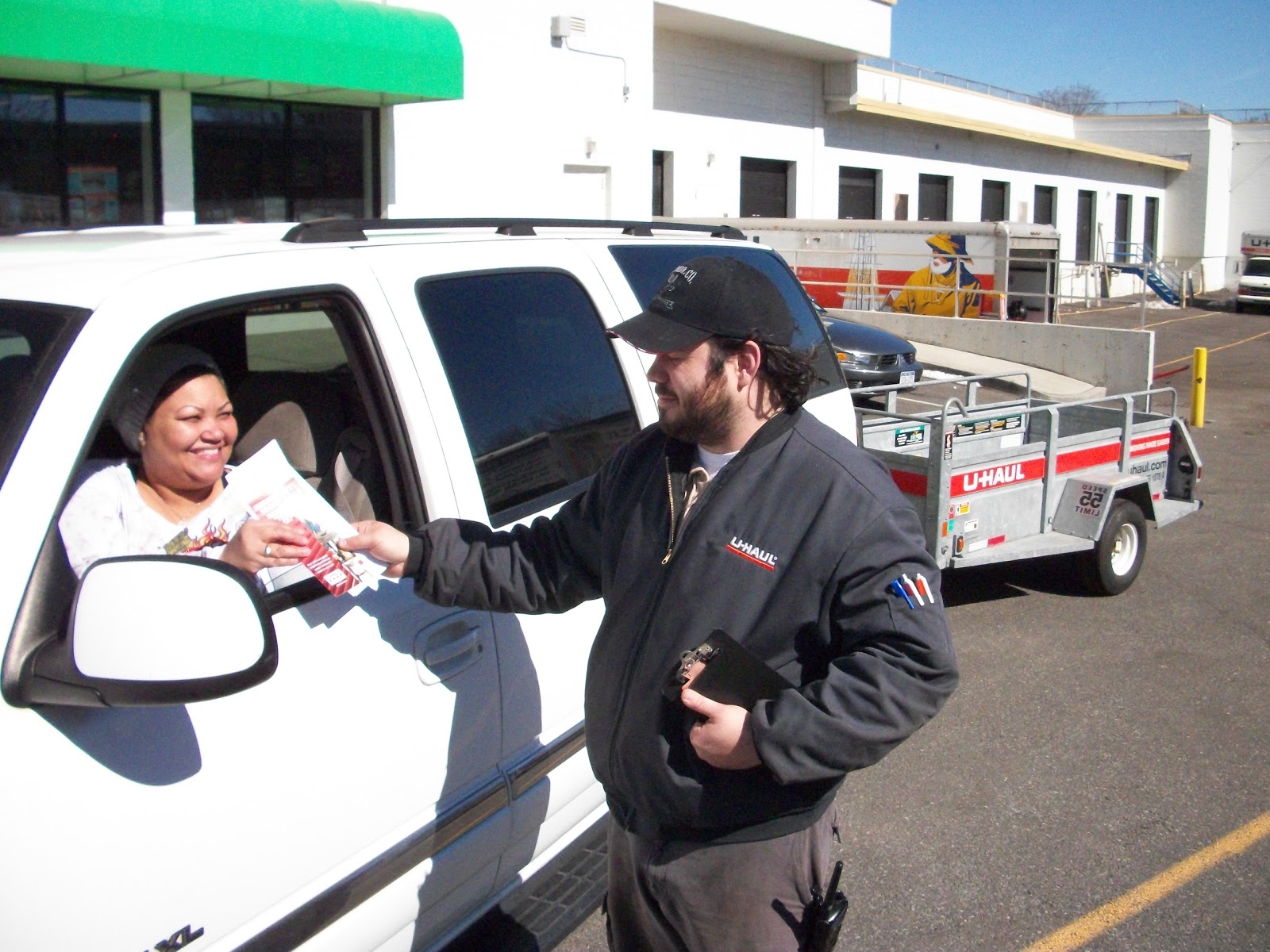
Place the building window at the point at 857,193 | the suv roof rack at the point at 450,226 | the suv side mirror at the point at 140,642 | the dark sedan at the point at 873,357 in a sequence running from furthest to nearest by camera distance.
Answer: the building window at the point at 857,193 → the dark sedan at the point at 873,357 → the suv roof rack at the point at 450,226 → the suv side mirror at the point at 140,642

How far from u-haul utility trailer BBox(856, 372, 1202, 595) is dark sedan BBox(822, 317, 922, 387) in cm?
677

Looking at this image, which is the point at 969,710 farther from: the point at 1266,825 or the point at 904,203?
the point at 904,203

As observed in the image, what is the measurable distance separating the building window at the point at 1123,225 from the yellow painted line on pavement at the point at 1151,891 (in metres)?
45.1

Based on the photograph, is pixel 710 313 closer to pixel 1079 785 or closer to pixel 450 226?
pixel 450 226

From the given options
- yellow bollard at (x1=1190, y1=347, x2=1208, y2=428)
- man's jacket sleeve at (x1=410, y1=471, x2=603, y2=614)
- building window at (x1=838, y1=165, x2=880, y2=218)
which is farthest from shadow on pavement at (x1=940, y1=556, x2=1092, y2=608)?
building window at (x1=838, y1=165, x2=880, y2=218)

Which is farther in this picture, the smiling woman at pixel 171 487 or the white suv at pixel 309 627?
the smiling woman at pixel 171 487

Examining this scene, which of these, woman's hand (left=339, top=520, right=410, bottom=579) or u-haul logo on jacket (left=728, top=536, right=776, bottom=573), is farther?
woman's hand (left=339, top=520, right=410, bottom=579)

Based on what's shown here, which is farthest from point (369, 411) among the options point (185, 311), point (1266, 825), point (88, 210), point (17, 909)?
point (88, 210)

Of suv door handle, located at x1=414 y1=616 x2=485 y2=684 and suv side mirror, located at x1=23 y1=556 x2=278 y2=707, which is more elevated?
suv side mirror, located at x1=23 y1=556 x2=278 y2=707

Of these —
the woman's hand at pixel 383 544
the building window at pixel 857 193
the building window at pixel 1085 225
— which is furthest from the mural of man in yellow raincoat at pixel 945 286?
the building window at pixel 1085 225

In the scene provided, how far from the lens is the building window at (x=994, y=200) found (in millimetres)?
36375

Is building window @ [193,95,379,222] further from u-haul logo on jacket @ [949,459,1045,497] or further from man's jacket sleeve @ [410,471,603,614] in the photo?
man's jacket sleeve @ [410,471,603,614]

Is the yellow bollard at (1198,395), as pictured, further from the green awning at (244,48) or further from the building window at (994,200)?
the building window at (994,200)

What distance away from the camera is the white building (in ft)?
35.4
